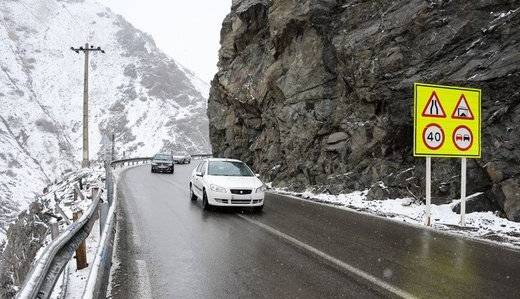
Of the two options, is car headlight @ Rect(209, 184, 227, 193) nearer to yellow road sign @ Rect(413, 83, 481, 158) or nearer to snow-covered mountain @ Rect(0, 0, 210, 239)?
yellow road sign @ Rect(413, 83, 481, 158)

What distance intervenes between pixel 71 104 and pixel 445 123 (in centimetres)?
16892

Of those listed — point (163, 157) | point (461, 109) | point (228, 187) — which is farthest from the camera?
point (163, 157)

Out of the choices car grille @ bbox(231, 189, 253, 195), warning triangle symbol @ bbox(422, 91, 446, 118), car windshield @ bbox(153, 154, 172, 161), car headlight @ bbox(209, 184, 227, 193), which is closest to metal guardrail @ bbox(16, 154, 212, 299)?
car headlight @ bbox(209, 184, 227, 193)

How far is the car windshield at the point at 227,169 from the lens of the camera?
13812mm

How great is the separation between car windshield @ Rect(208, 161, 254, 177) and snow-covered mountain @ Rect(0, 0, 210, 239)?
95994 millimetres

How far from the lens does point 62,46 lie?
191 m

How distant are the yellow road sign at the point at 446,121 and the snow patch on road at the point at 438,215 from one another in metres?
1.61

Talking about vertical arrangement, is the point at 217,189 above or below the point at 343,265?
above

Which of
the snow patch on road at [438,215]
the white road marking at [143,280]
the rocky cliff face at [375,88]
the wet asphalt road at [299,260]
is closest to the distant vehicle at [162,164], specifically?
the rocky cliff face at [375,88]

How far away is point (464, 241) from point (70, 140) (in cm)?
15436

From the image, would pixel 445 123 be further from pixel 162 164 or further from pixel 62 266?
pixel 162 164

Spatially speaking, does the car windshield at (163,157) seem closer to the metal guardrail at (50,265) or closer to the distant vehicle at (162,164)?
the distant vehicle at (162,164)

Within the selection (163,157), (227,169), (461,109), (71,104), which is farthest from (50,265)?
(71,104)

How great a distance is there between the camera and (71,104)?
535ft
